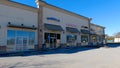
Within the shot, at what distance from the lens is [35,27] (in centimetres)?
2698

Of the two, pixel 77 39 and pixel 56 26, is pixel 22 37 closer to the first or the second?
pixel 56 26

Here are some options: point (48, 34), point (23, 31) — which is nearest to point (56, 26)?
point (48, 34)

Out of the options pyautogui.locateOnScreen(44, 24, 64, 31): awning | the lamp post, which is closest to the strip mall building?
pyautogui.locateOnScreen(44, 24, 64, 31): awning

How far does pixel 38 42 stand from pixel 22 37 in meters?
3.67

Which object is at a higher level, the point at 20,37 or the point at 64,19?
the point at 64,19

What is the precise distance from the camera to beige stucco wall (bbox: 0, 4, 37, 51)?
863 inches

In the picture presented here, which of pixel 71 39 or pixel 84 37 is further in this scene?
pixel 84 37

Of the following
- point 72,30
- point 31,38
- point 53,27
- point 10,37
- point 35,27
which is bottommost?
point 31,38

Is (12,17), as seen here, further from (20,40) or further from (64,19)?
(64,19)

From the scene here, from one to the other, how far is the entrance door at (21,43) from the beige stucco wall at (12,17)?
88.0 inches

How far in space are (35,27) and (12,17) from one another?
15.5 ft

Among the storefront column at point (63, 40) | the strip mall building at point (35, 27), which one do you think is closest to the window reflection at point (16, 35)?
the strip mall building at point (35, 27)

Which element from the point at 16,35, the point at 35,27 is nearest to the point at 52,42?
the point at 35,27

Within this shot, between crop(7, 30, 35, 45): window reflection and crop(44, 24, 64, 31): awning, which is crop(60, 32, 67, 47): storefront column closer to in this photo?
crop(44, 24, 64, 31): awning
